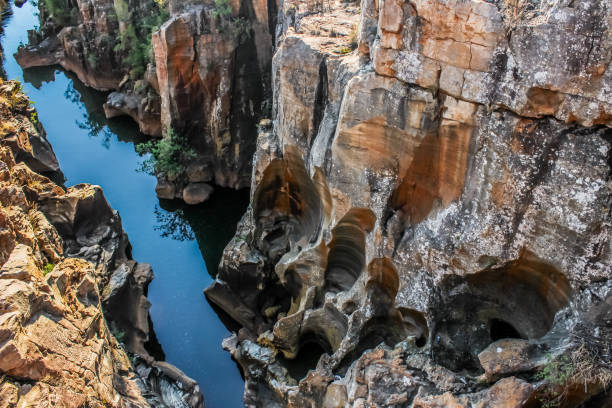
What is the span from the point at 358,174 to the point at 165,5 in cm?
1611

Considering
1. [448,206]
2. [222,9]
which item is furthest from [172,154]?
[448,206]

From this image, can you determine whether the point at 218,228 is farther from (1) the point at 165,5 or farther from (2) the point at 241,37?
(1) the point at 165,5

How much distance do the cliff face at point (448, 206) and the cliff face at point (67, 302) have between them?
3169 millimetres

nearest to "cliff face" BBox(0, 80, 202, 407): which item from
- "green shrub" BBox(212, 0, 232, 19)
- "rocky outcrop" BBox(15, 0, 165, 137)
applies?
"rocky outcrop" BBox(15, 0, 165, 137)

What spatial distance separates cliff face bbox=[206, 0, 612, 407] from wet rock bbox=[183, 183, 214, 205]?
7.98 meters

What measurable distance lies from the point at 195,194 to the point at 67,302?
11.8 m

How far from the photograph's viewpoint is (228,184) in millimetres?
20812

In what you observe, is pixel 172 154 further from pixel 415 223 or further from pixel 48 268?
pixel 415 223

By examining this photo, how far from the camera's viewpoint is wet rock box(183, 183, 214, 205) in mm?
20188

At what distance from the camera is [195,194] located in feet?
66.2

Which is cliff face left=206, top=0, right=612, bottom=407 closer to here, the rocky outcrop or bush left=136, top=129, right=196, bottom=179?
bush left=136, top=129, right=196, bottom=179

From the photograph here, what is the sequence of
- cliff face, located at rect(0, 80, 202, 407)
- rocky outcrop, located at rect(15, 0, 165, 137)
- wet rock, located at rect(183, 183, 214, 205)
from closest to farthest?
1. cliff face, located at rect(0, 80, 202, 407)
2. wet rock, located at rect(183, 183, 214, 205)
3. rocky outcrop, located at rect(15, 0, 165, 137)

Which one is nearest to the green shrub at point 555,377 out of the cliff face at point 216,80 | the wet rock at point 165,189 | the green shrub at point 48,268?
the green shrub at point 48,268

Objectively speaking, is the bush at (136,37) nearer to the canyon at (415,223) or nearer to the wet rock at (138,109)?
the wet rock at (138,109)
